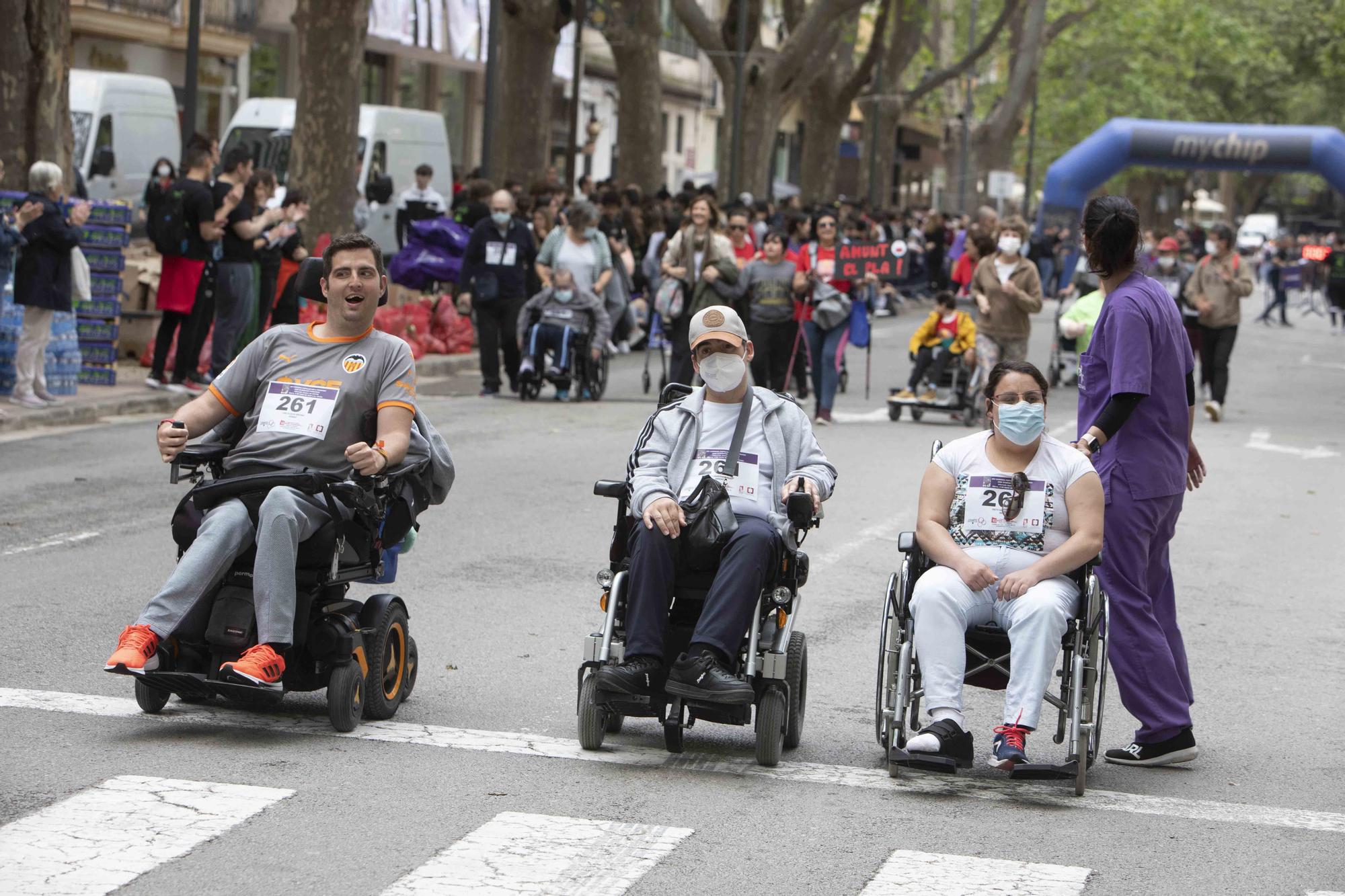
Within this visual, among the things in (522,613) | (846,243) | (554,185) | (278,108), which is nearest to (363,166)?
(278,108)

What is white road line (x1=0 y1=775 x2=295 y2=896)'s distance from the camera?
16.3ft

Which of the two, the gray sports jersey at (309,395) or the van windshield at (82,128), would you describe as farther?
the van windshield at (82,128)

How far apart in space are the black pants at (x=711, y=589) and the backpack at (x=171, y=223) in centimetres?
1064

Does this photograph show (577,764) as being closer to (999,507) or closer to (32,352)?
(999,507)

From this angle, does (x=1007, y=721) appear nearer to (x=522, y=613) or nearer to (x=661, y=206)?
(x=522, y=613)

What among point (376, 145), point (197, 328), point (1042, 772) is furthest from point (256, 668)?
point (376, 145)

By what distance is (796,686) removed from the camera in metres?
6.75

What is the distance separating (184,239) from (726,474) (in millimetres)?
10536

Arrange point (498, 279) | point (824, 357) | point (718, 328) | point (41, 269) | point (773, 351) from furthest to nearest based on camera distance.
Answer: point (498, 279), point (824, 357), point (773, 351), point (41, 269), point (718, 328)

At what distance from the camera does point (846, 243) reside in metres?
18.3

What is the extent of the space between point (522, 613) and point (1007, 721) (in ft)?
10.2

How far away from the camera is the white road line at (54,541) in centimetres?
996

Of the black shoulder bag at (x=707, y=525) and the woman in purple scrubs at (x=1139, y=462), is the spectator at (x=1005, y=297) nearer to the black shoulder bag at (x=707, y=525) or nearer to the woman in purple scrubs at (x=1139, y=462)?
the woman in purple scrubs at (x=1139, y=462)

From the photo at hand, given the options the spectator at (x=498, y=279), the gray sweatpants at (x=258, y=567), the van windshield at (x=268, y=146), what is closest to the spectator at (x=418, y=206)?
the van windshield at (x=268, y=146)
